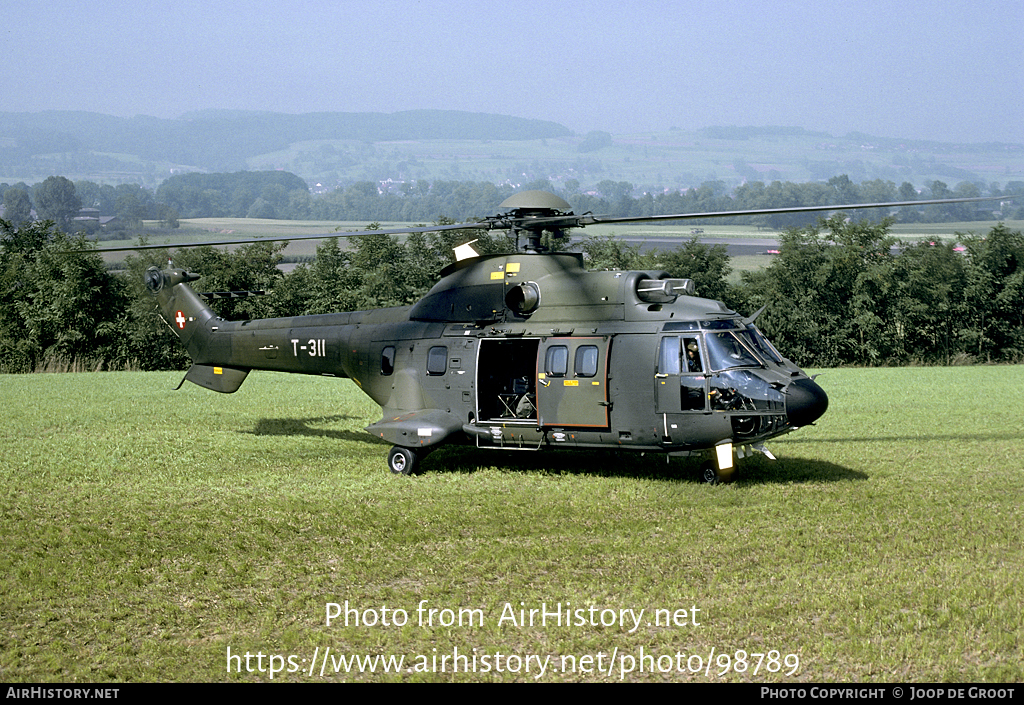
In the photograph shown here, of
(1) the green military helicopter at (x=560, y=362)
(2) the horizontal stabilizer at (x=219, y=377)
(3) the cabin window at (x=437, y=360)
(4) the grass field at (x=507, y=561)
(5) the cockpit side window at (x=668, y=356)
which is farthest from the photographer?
(2) the horizontal stabilizer at (x=219, y=377)

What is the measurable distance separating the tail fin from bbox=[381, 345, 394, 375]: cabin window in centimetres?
332

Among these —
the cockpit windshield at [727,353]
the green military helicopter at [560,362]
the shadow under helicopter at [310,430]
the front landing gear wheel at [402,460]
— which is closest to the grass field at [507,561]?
the front landing gear wheel at [402,460]

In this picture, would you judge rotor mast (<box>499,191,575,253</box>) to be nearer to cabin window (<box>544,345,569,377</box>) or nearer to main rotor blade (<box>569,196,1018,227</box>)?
main rotor blade (<box>569,196,1018,227</box>)

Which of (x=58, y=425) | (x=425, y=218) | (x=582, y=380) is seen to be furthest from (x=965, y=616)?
(x=425, y=218)

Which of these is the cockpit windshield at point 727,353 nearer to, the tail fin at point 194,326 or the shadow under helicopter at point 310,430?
the shadow under helicopter at point 310,430

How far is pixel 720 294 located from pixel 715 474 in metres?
25.2

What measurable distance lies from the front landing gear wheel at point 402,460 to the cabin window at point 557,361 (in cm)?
242

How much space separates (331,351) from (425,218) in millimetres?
154265

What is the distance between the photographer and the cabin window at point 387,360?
14.1 metres

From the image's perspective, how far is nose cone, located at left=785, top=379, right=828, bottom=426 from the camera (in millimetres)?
11188

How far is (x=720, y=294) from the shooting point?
36.6 m

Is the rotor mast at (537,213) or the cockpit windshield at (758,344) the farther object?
the rotor mast at (537,213)

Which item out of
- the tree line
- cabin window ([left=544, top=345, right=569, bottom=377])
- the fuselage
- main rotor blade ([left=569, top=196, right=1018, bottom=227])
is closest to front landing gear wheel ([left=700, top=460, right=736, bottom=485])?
the fuselage

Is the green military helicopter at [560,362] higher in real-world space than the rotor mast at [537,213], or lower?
lower
